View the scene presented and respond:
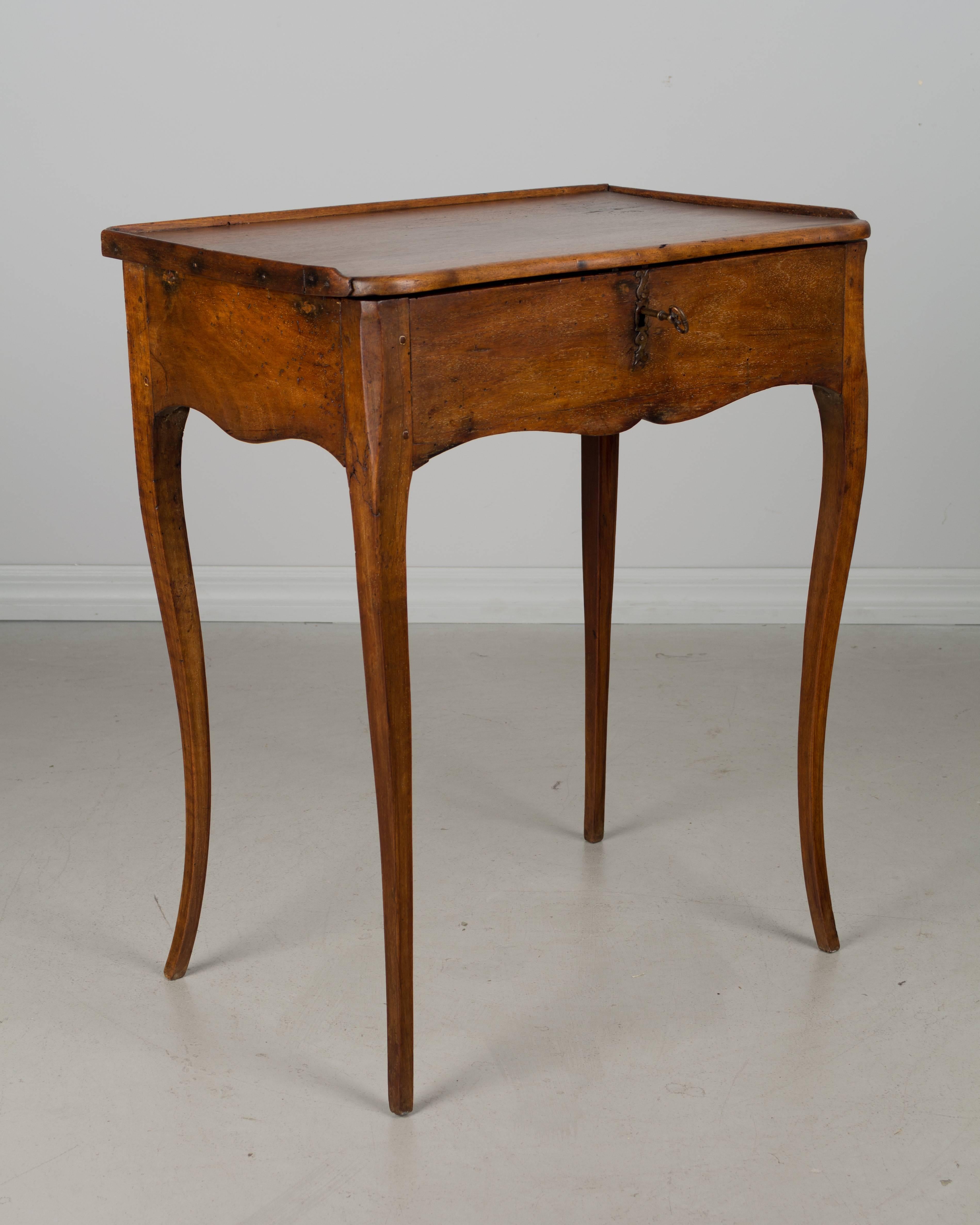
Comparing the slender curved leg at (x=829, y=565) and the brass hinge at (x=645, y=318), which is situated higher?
the brass hinge at (x=645, y=318)

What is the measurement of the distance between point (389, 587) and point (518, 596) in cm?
192

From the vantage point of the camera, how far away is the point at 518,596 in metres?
3.35

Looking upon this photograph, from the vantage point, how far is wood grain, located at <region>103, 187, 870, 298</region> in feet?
4.56

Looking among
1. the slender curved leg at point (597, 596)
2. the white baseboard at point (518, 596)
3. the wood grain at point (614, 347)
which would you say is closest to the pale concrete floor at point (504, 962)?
the slender curved leg at point (597, 596)

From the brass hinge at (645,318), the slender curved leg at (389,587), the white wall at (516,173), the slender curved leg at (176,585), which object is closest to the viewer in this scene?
the slender curved leg at (389,587)

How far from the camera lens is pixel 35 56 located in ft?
10.2

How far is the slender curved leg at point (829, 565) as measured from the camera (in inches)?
68.1

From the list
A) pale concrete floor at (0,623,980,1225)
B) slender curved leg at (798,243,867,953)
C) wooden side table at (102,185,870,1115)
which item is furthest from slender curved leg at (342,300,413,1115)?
slender curved leg at (798,243,867,953)

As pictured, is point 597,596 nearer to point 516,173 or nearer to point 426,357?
point 426,357

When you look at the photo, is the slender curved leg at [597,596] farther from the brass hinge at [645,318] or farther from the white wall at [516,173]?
the white wall at [516,173]

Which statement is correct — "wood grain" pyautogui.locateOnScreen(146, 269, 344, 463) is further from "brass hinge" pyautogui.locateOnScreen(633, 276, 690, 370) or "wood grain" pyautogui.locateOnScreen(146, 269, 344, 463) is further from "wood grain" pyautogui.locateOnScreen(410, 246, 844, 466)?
"brass hinge" pyautogui.locateOnScreen(633, 276, 690, 370)

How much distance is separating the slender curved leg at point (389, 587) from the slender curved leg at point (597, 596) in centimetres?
66

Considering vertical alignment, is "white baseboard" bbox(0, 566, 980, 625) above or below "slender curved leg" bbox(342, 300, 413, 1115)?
below

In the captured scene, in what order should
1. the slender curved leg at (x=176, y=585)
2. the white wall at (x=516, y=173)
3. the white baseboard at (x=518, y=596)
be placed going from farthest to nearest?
the white baseboard at (x=518, y=596)
the white wall at (x=516, y=173)
the slender curved leg at (x=176, y=585)
